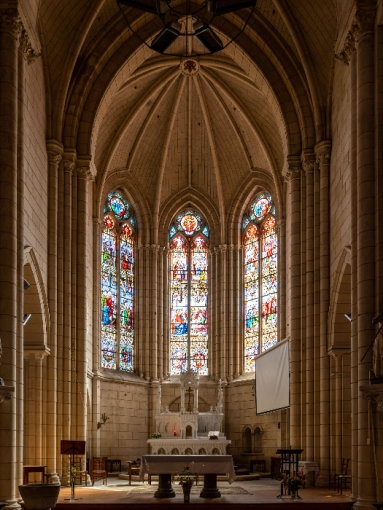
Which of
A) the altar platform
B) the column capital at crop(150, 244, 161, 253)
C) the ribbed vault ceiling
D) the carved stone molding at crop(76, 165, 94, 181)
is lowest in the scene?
the altar platform

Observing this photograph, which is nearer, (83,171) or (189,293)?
(83,171)

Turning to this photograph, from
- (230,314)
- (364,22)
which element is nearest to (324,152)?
(364,22)

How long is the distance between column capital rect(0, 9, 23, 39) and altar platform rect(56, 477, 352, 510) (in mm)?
10058

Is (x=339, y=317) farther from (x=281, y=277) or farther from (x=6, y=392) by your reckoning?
(x=6, y=392)

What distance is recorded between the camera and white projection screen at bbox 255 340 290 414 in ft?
86.1

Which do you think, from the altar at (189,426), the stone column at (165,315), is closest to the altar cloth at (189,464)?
the altar at (189,426)

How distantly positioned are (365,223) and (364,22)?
421cm

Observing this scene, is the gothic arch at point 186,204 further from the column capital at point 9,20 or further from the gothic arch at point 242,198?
the column capital at point 9,20

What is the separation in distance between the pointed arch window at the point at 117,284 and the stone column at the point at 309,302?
33.2 ft

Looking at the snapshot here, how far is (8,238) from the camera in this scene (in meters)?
17.5

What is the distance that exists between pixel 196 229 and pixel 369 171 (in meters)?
18.5

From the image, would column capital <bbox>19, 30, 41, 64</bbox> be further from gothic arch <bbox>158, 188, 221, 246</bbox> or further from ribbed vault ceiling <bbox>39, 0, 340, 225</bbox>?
gothic arch <bbox>158, 188, 221, 246</bbox>

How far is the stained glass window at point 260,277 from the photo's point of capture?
3294 cm

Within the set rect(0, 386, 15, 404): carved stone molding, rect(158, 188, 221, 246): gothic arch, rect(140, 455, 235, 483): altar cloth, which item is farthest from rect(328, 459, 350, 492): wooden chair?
rect(158, 188, 221, 246): gothic arch
